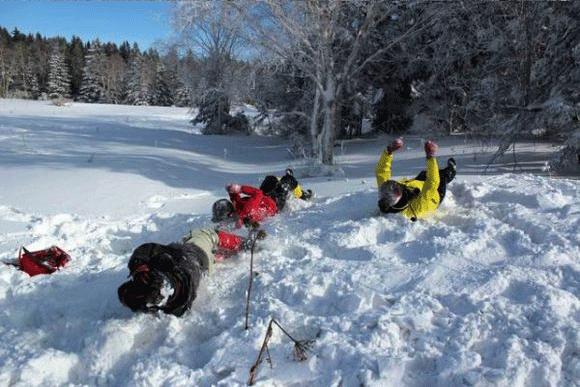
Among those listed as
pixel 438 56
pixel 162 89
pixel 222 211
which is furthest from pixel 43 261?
pixel 162 89

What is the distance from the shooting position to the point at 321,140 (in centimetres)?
1388

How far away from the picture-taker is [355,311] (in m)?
4.11

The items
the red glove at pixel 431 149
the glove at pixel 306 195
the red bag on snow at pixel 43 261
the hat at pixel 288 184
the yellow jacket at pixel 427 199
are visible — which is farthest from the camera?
the glove at pixel 306 195

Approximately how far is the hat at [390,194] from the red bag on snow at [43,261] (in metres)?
3.72

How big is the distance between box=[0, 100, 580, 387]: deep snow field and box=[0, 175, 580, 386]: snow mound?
0.5 inches

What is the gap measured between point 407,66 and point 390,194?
43.5 ft

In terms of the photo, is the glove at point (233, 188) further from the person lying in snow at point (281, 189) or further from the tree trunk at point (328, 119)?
the tree trunk at point (328, 119)

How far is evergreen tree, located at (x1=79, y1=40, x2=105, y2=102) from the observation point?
213 ft

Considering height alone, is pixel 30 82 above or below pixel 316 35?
above

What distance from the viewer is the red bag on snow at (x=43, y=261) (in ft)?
18.0

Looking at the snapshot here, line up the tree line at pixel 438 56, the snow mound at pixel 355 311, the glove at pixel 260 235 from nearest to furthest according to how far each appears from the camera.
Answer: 1. the snow mound at pixel 355 311
2. the glove at pixel 260 235
3. the tree line at pixel 438 56

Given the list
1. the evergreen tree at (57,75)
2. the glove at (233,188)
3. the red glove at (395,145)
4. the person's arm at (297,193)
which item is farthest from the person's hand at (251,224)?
the evergreen tree at (57,75)

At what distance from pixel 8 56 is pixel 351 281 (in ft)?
226

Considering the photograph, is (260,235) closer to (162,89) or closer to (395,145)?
(395,145)
